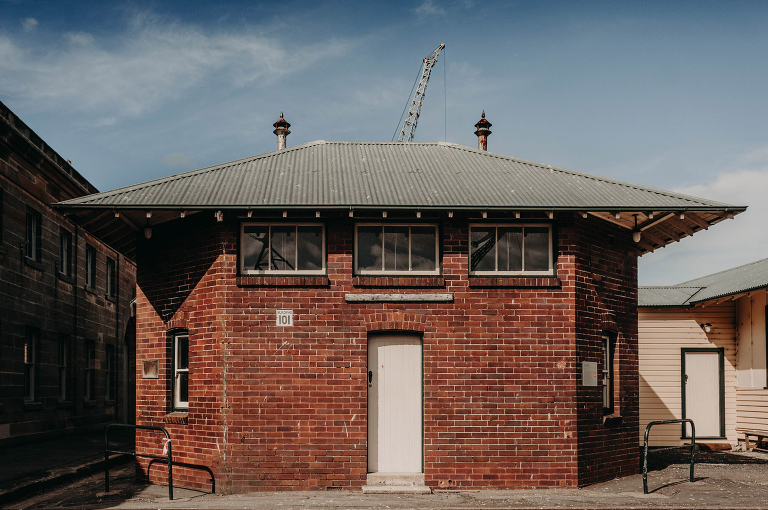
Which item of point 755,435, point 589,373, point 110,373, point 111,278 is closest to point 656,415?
point 755,435

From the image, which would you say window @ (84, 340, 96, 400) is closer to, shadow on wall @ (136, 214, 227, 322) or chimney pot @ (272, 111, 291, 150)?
chimney pot @ (272, 111, 291, 150)

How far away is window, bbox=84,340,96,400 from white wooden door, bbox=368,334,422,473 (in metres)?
15.5

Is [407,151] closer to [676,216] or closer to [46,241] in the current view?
[676,216]

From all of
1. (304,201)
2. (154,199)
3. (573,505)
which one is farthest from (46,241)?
(573,505)

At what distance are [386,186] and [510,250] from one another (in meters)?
2.28

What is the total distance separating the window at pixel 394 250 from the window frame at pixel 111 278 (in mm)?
17693

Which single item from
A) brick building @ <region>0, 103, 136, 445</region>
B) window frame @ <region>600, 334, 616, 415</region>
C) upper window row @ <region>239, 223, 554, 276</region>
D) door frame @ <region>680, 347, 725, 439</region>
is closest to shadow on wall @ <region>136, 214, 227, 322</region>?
upper window row @ <region>239, 223, 554, 276</region>

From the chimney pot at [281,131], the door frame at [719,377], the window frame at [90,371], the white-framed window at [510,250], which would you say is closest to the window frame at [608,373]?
the white-framed window at [510,250]

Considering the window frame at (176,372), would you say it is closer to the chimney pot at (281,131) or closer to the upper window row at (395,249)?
the upper window row at (395,249)

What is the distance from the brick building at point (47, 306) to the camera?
17891mm

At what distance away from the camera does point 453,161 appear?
14.1 metres

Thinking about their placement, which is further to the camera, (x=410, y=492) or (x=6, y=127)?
(x=6, y=127)

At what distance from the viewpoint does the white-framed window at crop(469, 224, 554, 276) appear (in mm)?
12039

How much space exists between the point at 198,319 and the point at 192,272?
78 cm
